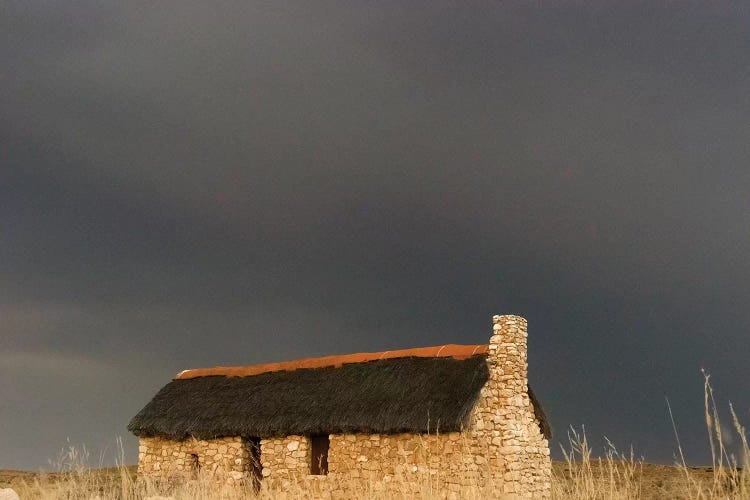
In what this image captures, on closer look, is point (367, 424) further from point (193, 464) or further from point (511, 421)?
point (193, 464)

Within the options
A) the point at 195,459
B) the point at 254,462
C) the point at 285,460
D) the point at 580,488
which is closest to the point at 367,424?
the point at 285,460

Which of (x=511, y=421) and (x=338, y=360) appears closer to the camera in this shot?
(x=511, y=421)

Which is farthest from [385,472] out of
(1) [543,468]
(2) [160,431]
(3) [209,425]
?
(2) [160,431]

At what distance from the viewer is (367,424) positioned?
55.1 feet

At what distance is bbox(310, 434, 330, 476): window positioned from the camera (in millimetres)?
18781

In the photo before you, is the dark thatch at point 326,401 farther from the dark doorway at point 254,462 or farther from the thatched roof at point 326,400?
the dark doorway at point 254,462

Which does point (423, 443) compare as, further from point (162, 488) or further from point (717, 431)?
point (717, 431)

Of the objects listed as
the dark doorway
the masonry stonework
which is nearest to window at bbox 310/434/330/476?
the dark doorway

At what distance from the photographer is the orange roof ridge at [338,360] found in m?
18.0

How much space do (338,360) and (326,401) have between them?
1968 mm

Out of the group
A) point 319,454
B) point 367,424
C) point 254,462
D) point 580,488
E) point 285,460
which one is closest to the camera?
point 580,488

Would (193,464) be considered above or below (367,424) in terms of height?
below

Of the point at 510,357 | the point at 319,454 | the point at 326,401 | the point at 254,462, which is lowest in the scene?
the point at 254,462

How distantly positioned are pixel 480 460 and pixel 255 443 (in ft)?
20.5
